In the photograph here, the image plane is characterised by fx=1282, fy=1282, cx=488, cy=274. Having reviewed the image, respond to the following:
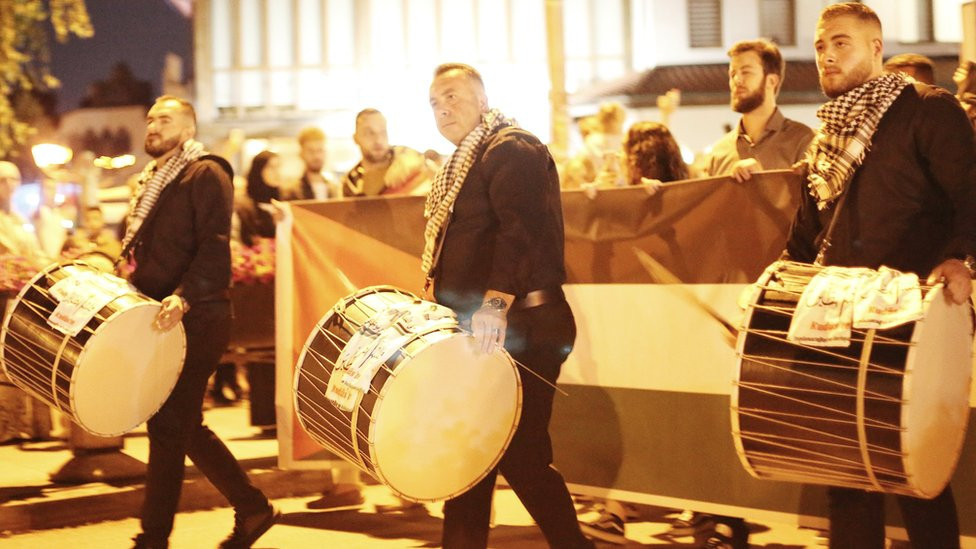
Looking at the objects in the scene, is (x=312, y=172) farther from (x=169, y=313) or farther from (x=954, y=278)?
(x=954, y=278)

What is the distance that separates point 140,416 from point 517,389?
2005 mm

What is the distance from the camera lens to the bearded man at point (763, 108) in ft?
19.6

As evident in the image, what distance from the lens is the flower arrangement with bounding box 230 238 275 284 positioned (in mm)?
9703

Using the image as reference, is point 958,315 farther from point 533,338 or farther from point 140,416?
point 140,416

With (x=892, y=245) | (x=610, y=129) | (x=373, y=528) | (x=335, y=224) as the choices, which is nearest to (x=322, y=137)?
(x=610, y=129)

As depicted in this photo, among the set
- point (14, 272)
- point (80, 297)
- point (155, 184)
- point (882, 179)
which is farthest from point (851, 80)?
point (14, 272)

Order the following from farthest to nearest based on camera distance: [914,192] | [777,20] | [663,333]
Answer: [777,20], [663,333], [914,192]

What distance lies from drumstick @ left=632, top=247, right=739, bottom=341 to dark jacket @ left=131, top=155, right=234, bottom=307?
75.9 inches

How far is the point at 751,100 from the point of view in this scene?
5977mm

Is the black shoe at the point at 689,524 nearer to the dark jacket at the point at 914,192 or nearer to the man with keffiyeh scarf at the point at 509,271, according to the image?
the man with keffiyeh scarf at the point at 509,271

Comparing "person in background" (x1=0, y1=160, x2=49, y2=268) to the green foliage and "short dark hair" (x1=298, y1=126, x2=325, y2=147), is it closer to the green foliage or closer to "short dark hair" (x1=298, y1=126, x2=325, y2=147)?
"short dark hair" (x1=298, y1=126, x2=325, y2=147)

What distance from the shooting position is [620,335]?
239 inches

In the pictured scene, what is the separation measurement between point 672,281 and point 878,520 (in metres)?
1.80

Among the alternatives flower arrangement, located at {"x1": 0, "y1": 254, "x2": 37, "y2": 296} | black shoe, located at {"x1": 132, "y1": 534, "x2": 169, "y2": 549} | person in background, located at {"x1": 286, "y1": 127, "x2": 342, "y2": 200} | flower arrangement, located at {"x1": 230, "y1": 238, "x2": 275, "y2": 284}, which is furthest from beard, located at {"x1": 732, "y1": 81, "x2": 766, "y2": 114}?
flower arrangement, located at {"x1": 0, "y1": 254, "x2": 37, "y2": 296}
